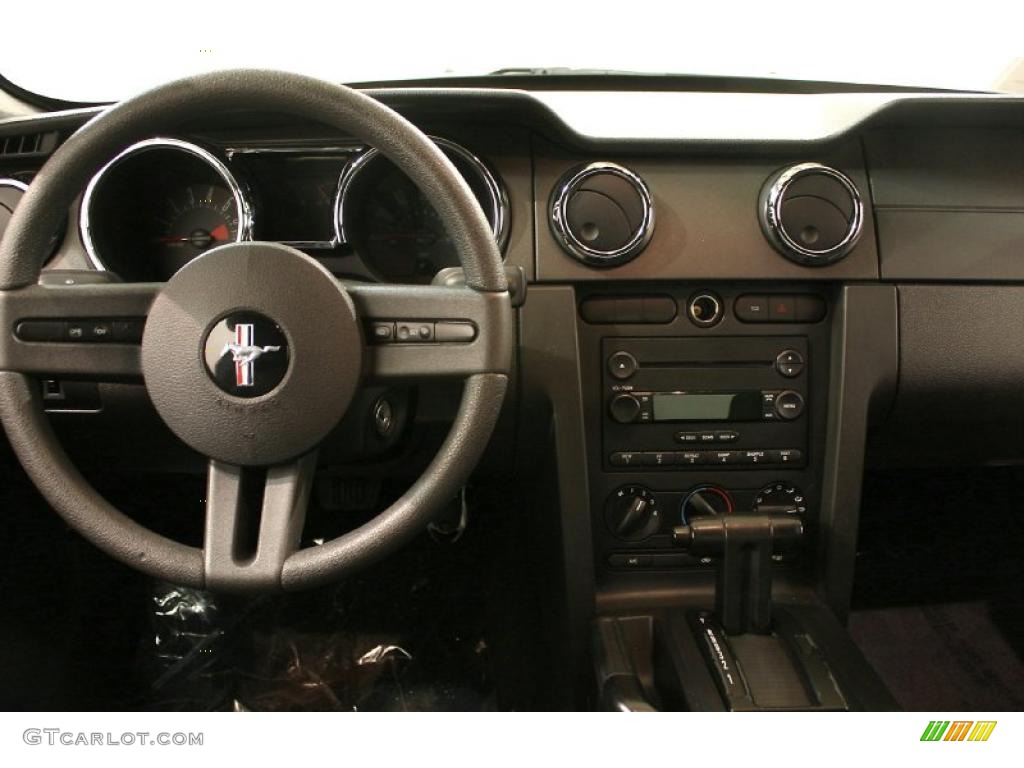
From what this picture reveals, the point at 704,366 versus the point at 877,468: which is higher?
the point at 704,366

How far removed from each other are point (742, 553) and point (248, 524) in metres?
0.63

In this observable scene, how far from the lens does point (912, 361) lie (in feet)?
3.85

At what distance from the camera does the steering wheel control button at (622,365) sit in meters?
1.16

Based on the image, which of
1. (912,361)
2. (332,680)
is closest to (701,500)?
(912,361)

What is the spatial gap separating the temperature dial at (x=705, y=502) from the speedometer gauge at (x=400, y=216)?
481 millimetres

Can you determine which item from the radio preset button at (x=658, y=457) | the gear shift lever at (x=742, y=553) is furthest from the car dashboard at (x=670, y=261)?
the gear shift lever at (x=742, y=553)

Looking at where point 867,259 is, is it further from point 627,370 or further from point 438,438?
point 438,438
